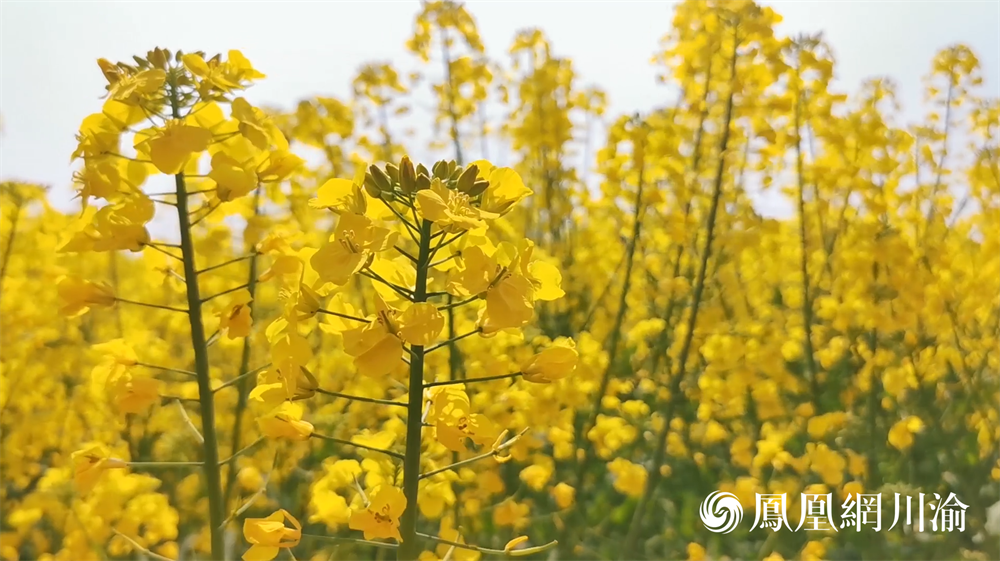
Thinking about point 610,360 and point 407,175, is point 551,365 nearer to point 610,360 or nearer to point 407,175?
point 407,175

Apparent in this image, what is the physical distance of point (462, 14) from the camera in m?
1.81

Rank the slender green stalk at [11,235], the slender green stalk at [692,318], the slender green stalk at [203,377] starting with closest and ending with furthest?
the slender green stalk at [203,377]
the slender green stalk at [692,318]
the slender green stalk at [11,235]

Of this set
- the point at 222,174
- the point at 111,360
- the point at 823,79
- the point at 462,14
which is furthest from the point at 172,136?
the point at 823,79

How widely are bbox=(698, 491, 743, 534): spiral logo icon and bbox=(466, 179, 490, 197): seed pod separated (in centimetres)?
120

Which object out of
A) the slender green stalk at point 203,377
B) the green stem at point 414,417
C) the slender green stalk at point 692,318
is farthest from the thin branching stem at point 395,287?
the slender green stalk at point 692,318

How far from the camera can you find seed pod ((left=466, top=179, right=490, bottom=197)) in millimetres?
597

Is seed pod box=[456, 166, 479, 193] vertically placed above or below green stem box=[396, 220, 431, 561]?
above

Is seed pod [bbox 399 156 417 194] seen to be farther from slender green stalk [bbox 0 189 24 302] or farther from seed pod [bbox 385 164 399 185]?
slender green stalk [bbox 0 189 24 302]

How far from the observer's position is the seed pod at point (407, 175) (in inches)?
23.1

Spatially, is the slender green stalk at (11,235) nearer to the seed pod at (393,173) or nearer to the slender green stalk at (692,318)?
the seed pod at (393,173)

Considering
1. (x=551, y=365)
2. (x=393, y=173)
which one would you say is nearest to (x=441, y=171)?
(x=393, y=173)

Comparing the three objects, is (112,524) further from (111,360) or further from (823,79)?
(823,79)

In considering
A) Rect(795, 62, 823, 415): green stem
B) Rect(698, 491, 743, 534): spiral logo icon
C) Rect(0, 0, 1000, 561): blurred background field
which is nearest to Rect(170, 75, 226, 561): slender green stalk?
Rect(0, 0, 1000, 561): blurred background field

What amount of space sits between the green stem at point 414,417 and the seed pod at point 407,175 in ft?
0.11
